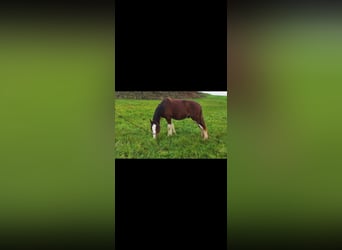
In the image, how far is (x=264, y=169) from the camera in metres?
3.00

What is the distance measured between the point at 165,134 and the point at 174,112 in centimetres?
17

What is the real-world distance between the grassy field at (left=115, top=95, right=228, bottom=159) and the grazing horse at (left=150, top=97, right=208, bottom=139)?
1.1 inches

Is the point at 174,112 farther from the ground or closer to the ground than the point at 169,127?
farther from the ground

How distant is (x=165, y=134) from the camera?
119 inches

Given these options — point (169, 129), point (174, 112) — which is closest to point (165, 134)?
point (169, 129)

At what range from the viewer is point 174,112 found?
3047 millimetres

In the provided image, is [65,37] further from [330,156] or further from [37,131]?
[330,156]

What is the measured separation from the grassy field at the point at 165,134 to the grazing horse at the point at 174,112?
3 centimetres

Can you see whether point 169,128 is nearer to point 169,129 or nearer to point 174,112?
point 169,129

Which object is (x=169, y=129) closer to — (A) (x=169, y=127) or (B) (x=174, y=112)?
(A) (x=169, y=127)

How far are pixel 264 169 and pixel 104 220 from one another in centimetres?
118

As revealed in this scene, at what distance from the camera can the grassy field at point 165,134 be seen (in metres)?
2.99

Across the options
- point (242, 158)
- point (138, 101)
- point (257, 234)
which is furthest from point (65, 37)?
point (257, 234)

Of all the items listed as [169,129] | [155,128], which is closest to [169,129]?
[169,129]
